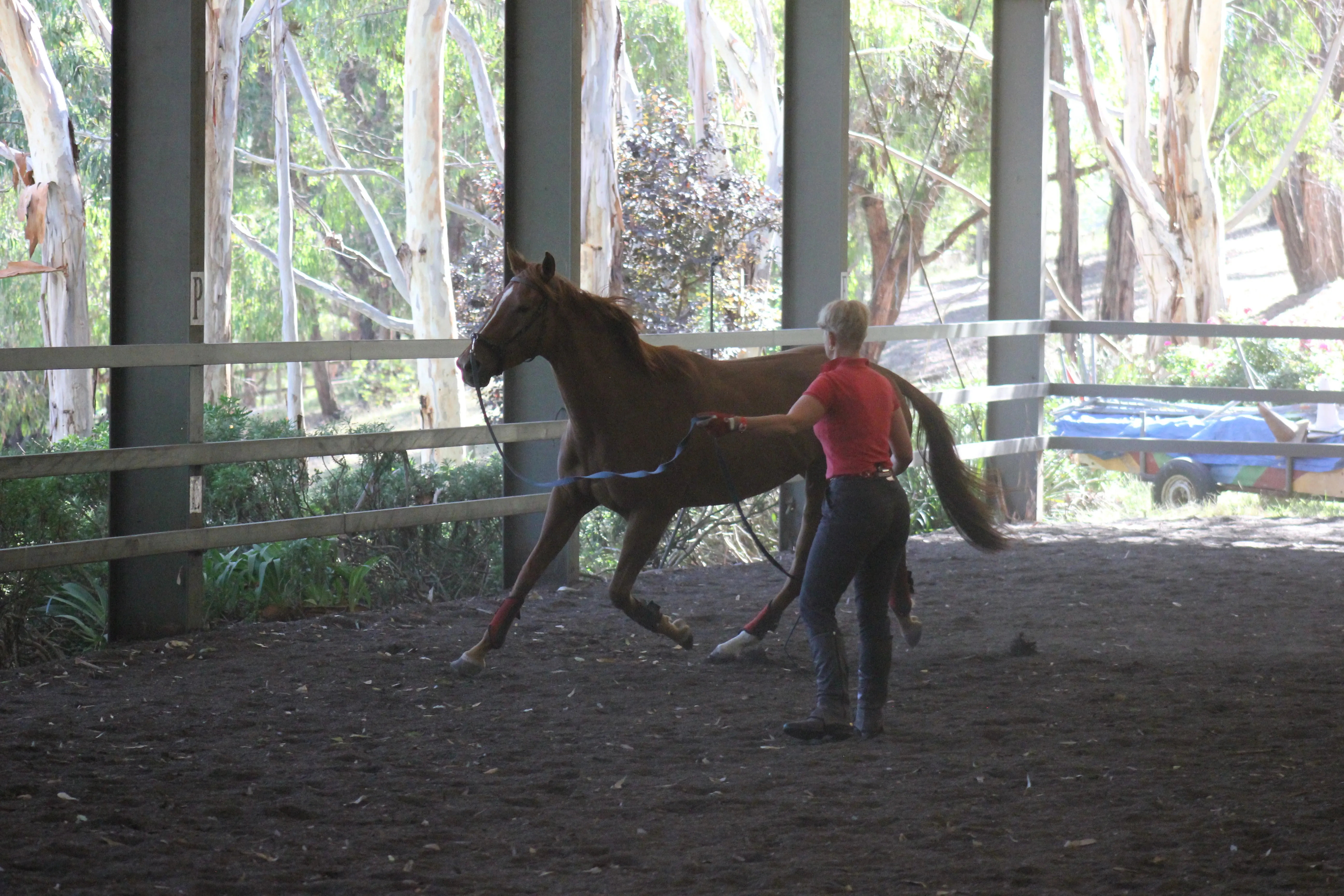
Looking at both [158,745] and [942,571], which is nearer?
[158,745]

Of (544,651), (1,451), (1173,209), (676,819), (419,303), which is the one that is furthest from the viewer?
(1173,209)

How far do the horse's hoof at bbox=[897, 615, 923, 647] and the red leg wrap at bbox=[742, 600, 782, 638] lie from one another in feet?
2.01

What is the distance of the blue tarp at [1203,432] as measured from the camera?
47.1 ft

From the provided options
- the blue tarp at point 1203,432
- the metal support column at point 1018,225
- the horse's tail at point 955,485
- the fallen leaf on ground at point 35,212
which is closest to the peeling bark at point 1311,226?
the blue tarp at point 1203,432

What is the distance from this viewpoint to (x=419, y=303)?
1756cm

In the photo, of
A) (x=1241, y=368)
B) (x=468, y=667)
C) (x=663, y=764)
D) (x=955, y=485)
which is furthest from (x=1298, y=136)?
(x=663, y=764)

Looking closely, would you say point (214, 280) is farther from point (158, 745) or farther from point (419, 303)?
point (158, 745)

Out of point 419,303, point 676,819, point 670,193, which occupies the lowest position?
point 676,819

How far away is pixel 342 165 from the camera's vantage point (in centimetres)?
2300

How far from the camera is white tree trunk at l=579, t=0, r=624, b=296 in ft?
51.3

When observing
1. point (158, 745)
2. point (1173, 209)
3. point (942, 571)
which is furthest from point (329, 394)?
point (158, 745)

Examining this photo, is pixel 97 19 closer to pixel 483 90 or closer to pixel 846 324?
pixel 483 90

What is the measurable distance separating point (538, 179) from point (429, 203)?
Result: 8949 millimetres

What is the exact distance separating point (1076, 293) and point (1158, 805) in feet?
86.1
